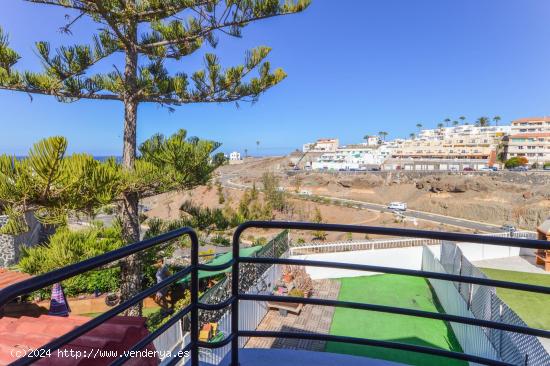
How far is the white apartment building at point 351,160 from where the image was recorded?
209 feet

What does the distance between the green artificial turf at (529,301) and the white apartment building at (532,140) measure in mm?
54014

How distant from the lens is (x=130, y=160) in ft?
15.8

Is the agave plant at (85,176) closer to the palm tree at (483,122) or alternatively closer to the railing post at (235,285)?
the railing post at (235,285)

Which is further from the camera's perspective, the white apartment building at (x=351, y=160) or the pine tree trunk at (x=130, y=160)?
the white apartment building at (x=351, y=160)

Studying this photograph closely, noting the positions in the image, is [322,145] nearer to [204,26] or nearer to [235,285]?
[204,26]

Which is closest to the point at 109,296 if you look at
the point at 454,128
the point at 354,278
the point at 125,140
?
the point at 125,140

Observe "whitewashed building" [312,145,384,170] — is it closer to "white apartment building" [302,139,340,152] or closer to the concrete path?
"white apartment building" [302,139,340,152]

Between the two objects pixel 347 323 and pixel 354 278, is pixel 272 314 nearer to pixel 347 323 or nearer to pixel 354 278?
pixel 347 323

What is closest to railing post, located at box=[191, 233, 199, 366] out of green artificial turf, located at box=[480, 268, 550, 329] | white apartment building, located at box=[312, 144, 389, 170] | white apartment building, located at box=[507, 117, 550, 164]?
green artificial turf, located at box=[480, 268, 550, 329]

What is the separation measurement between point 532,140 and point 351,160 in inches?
1126

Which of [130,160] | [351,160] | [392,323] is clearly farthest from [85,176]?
[351,160]

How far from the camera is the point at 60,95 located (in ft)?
16.3

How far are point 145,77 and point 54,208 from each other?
2357 mm

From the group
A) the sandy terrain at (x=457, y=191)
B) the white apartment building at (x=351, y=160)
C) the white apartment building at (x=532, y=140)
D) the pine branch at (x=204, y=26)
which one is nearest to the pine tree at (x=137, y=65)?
the pine branch at (x=204, y=26)
